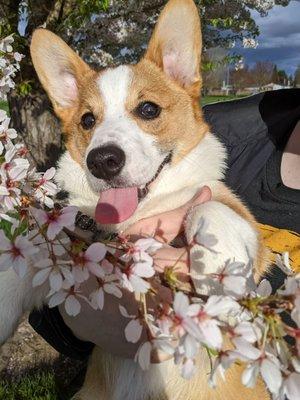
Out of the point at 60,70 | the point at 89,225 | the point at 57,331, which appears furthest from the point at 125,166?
the point at 60,70

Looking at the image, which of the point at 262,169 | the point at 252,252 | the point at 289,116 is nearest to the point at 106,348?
the point at 252,252

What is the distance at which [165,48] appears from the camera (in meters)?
2.64

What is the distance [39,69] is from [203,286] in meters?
1.94

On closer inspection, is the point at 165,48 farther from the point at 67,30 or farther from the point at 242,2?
the point at 242,2

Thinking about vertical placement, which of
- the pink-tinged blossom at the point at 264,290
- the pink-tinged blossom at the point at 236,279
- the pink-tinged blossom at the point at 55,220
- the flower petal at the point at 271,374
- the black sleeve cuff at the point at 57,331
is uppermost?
the pink-tinged blossom at the point at 55,220

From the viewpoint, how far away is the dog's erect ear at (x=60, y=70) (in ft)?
8.70

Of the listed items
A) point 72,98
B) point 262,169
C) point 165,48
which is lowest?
point 262,169

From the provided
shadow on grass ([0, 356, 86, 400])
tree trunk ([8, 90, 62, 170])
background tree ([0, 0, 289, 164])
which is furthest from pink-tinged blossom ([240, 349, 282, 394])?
tree trunk ([8, 90, 62, 170])

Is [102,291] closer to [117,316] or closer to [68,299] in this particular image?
[68,299]

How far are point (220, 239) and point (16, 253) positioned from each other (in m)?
0.89

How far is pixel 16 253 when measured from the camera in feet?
2.88

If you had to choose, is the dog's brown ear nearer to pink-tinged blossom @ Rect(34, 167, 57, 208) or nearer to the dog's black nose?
the dog's black nose

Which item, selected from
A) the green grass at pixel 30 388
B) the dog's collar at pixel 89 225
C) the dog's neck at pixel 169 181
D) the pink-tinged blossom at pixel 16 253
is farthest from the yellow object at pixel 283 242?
the green grass at pixel 30 388

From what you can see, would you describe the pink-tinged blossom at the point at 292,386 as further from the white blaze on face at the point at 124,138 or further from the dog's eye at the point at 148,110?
the dog's eye at the point at 148,110
